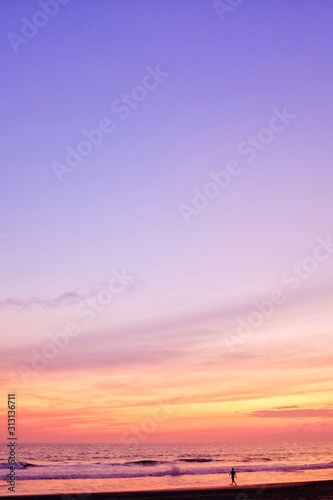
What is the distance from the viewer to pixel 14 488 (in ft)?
148

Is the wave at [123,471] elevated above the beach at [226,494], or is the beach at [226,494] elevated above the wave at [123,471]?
the wave at [123,471]

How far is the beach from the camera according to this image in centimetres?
3641

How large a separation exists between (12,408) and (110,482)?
83.9ft

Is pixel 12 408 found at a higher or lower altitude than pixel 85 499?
higher

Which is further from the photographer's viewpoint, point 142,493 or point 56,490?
point 56,490

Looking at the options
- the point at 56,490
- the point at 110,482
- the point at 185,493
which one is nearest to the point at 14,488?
the point at 56,490

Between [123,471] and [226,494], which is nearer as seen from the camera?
[226,494]

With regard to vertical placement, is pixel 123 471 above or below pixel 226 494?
above

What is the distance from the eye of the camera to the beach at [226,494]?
3641 centimetres

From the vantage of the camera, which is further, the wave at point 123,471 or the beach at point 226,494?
the wave at point 123,471

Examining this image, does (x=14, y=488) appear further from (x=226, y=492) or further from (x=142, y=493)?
(x=226, y=492)

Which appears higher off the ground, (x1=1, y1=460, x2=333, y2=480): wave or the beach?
(x1=1, y1=460, x2=333, y2=480): wave

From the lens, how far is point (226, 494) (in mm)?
38250

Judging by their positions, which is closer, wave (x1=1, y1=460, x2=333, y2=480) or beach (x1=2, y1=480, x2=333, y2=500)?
beach (x1=2, y1=480, x2=333, y2=500)
